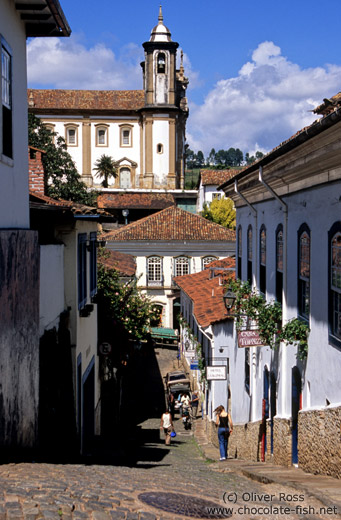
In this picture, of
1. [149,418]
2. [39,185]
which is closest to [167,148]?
[149,418]

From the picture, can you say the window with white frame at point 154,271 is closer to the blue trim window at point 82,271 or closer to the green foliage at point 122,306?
the green foliage at point 122,306

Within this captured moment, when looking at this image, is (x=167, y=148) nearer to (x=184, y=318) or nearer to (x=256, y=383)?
(x=184, y=318)

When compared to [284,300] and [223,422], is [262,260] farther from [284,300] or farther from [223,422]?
[223,422]

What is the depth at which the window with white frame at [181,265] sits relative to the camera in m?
46.3

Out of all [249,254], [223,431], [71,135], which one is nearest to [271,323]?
[223,431]

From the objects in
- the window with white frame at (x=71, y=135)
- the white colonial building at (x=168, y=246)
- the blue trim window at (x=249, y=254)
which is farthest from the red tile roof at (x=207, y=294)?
the window with white frame at (x=71, y=135)

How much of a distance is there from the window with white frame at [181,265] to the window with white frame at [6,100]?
1461 inches

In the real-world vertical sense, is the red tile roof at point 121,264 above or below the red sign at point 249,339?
above

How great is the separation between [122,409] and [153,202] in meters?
43.7

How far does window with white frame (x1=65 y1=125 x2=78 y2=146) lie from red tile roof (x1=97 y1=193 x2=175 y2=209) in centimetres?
1463

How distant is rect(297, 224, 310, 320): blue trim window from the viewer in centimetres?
1059

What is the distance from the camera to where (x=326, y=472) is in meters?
8.80

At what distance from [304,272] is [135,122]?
72114 mm

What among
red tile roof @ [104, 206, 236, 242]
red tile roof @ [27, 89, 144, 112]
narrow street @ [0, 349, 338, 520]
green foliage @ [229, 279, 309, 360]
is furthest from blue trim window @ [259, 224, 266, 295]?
red tile roof @ [27, 89, 144, 112]
